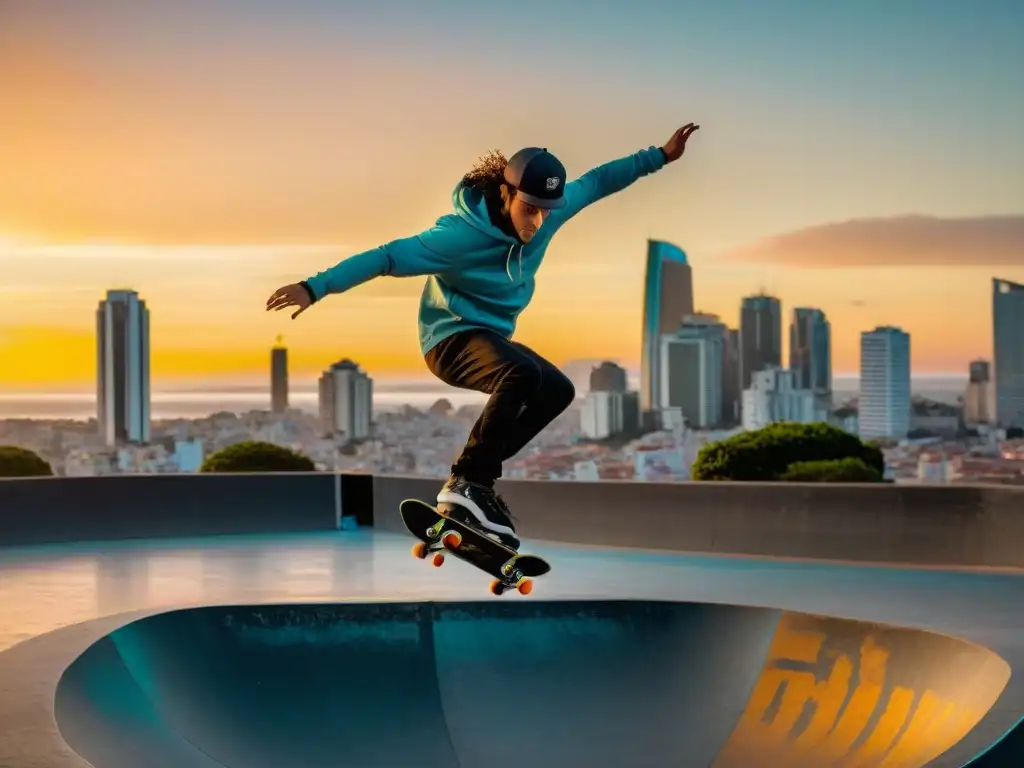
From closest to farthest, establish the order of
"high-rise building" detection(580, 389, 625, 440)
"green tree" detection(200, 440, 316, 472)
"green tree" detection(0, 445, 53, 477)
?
"green tree" detection(0, 445, 53, 477) → "green tree" detection(200, 440, 316, 472) → "high-rise building" detection(580, 389, 625, 440)

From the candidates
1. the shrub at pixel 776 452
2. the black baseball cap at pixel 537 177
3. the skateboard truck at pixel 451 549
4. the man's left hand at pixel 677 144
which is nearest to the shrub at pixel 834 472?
the shrub at pixel 776 452

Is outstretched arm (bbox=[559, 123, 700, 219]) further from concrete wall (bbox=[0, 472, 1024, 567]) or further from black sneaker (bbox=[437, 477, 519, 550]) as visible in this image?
concrete wall (bbox=[0, 472, 1024, 567])

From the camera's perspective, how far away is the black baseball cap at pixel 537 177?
21.9ft

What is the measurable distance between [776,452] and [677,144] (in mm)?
7009

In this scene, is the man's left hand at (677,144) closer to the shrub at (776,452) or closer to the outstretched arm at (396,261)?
the outstretched arm at (396,261)

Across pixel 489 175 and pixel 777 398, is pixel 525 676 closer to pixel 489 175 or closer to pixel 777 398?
pixel 489 175

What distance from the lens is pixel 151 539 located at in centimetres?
1522

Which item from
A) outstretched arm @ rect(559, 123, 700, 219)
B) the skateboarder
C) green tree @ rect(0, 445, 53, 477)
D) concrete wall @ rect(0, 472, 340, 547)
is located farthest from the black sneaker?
green tree @ rect(0, 445, 53, 477)

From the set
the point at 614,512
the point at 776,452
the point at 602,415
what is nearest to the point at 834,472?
the point at 776,452

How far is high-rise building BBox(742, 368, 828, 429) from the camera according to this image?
18766 millimetres

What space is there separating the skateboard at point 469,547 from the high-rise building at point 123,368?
1201 centimetres

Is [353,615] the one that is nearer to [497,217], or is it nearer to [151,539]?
[497,217]

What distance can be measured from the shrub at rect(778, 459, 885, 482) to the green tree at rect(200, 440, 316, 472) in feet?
19.6

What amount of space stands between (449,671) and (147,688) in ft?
6.04
